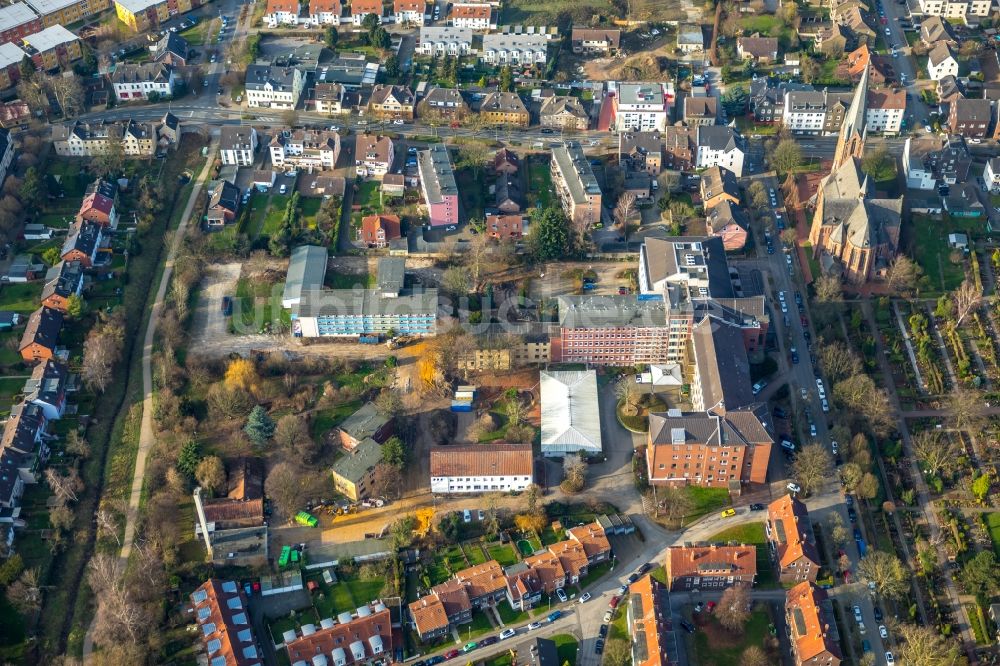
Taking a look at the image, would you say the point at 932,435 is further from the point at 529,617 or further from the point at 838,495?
the point at 529,617

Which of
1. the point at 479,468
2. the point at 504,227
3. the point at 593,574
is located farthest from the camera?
the point at 504,227

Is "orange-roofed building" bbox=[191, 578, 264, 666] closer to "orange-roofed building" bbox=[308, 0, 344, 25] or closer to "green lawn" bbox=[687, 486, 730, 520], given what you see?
"green lawn" bbox=[687, 486, 730, 520]

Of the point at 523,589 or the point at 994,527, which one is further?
the point at 994,527

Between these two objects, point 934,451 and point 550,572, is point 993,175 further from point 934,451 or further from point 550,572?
point 550,572

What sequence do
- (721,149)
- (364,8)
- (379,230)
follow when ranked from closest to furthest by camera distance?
(379,230), (721,149), (364,8)

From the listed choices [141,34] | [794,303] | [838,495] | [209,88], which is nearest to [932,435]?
[838,495]

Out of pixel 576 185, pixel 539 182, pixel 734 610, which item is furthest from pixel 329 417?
pixel 539 182

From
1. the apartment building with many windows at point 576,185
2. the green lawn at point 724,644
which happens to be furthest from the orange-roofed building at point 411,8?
the green lawn at point 724,644

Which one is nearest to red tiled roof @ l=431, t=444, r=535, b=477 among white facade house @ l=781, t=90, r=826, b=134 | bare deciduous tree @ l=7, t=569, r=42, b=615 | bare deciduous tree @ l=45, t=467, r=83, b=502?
bare deciduous tree @ l=45, t=467, r=83, b=502
